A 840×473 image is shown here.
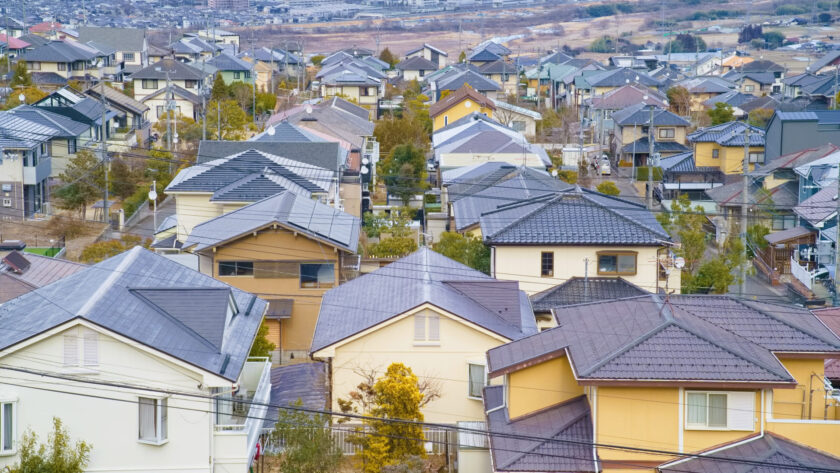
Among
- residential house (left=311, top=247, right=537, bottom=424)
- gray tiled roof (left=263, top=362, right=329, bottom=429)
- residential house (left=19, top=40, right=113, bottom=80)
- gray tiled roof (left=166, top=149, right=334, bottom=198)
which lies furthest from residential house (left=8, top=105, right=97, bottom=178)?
residential house (left=311, top=247, right=537, bottom=424)

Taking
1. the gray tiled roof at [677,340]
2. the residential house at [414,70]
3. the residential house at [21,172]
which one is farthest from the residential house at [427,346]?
the residential house at [414,70]

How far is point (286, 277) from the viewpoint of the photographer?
21.3 metres

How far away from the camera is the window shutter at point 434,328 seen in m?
16.2

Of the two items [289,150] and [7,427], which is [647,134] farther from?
[7,427]

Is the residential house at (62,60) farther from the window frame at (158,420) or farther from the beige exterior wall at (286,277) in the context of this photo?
the window frame at (158,420)

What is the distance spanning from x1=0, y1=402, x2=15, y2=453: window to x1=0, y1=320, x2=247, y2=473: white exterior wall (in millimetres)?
63

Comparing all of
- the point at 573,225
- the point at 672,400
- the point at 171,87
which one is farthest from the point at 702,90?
the point at 672,400

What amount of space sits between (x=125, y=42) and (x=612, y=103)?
33.9 meters

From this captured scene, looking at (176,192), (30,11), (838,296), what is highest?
(30,11)

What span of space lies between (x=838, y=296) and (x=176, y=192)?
14.1m

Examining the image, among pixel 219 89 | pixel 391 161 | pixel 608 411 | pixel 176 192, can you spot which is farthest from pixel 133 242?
pixel 219 89

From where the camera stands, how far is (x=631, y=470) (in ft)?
39.8

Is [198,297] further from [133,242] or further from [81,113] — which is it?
[81,113]

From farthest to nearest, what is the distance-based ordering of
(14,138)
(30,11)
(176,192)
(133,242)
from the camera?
(30,11)
(14,138)
(133,242)
(176,192)
